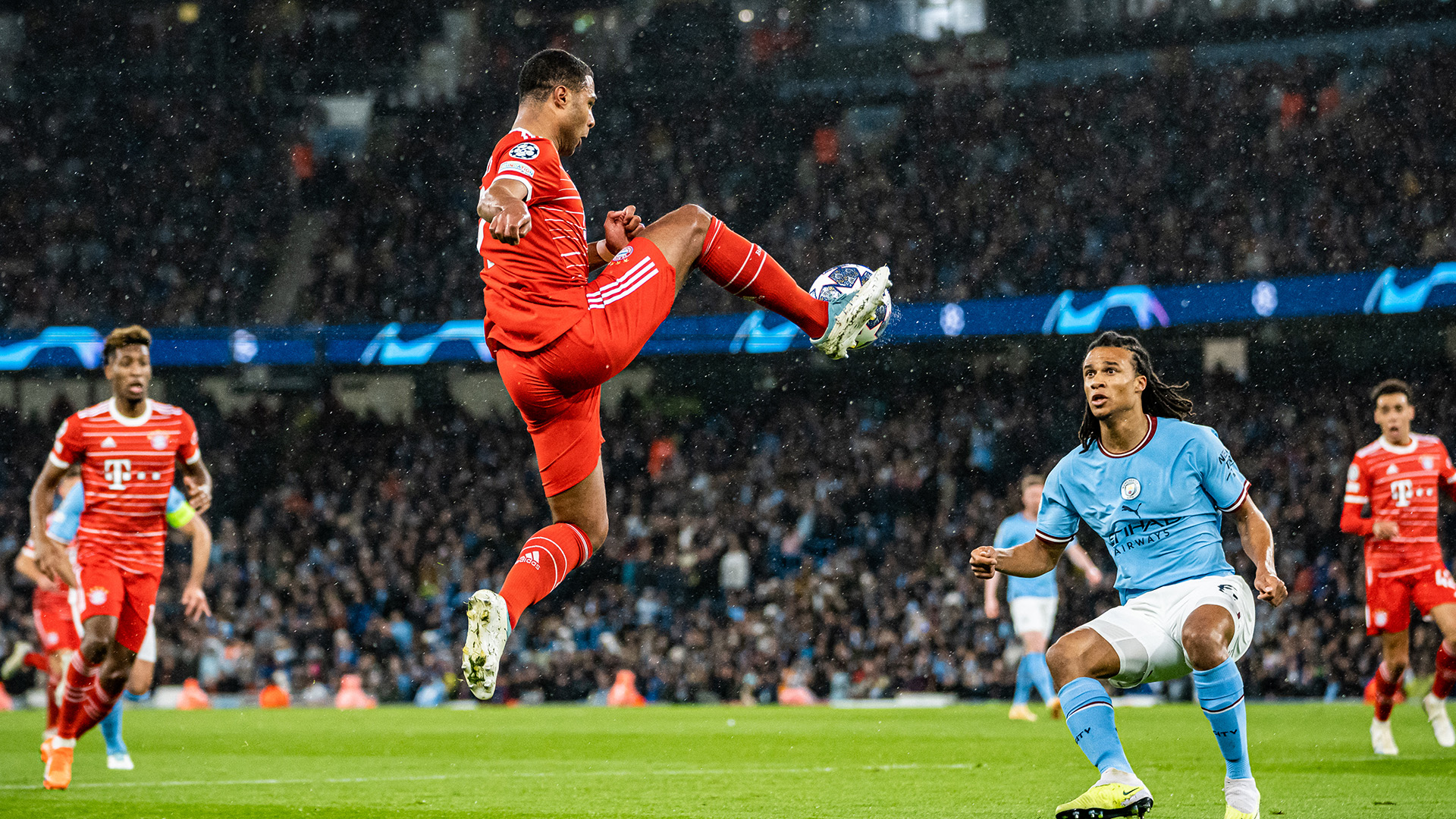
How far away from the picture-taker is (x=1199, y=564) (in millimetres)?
5648

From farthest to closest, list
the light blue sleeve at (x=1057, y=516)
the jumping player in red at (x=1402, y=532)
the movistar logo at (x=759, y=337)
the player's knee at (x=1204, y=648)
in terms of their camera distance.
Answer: the movistar logo at (x=759, y=337), the jumping player in red at (x=1402, y=532), the light blue sleeve at (x=1057, y=516), the player's knee at (x=1204, y=648)

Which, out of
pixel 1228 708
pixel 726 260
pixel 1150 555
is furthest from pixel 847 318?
pixel 1228 708

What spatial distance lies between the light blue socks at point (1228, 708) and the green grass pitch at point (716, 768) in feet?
2.92

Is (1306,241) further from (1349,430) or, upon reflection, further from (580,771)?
(580,771)

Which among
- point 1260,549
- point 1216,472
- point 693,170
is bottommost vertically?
point 1260,549

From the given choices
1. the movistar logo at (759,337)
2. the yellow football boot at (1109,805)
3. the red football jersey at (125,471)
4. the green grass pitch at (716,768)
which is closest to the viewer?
the yellow football boot at (1109,805)

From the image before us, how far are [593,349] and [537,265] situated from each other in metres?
0.38

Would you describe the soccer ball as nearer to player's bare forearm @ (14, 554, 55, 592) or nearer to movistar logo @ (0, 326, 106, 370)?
player's bare forearm @ (14, 554, 55, 592)

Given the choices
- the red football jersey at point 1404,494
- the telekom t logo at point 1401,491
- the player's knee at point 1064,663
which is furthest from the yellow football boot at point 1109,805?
the telekom t logo at point 1401,491

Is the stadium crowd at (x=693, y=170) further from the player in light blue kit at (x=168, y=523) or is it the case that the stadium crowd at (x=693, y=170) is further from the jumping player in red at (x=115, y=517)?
the jumping player in red at (x=115, y=517)

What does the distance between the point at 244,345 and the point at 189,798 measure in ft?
58.0

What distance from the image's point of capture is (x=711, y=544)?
890 inches

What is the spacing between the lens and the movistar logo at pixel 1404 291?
738 inches

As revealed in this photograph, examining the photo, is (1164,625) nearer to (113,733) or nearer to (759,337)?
(113,733)
